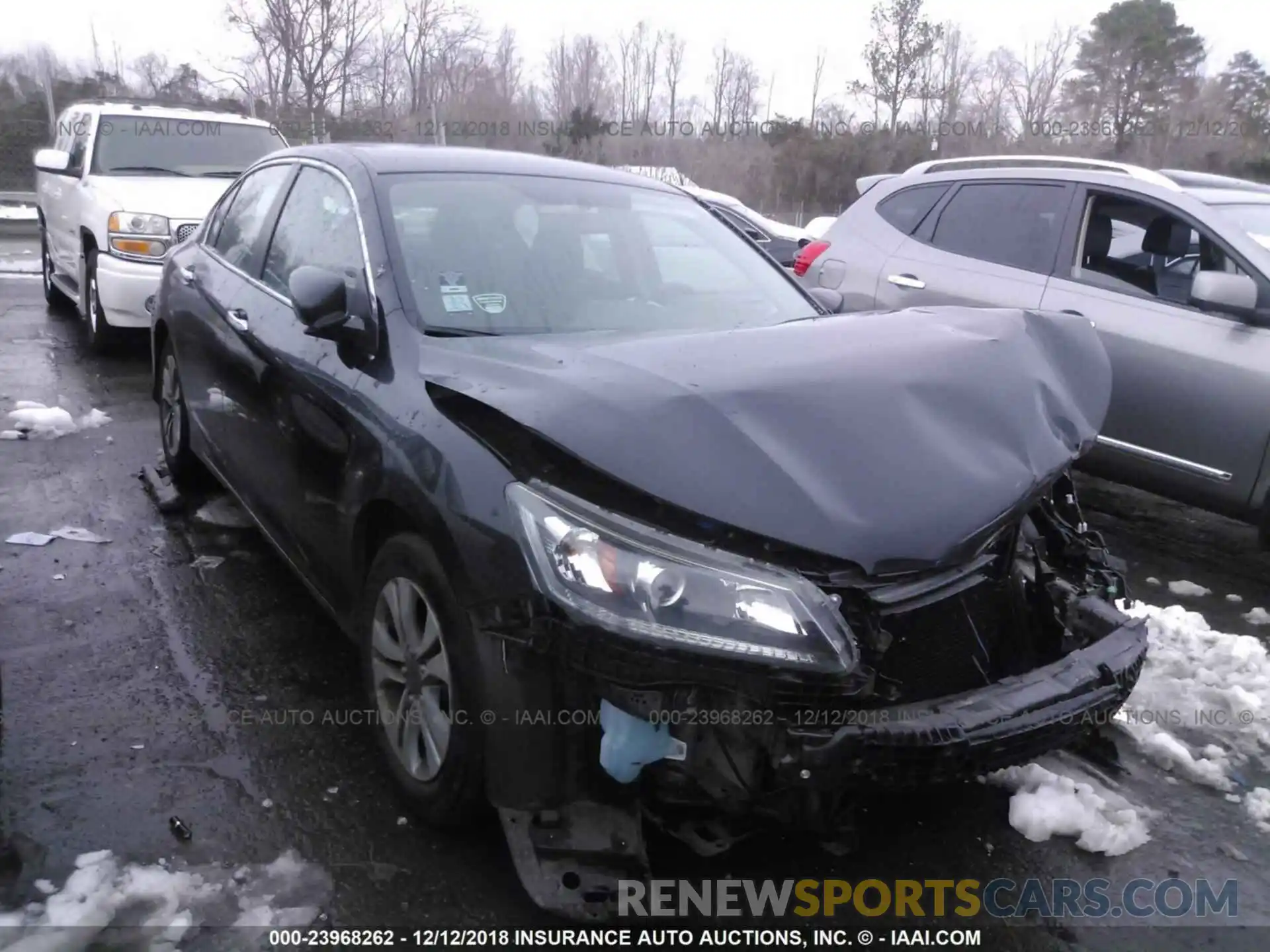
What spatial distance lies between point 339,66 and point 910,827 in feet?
86.9

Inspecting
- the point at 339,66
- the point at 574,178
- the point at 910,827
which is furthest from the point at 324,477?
the point at 339,66

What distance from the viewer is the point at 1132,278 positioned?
17.7 ft

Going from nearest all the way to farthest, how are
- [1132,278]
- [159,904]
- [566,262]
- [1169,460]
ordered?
[159,904]
[566,262]
[1169,460]
[1132,278]

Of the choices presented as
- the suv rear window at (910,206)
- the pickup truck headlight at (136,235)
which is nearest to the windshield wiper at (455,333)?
the suv rear window at (910,206)

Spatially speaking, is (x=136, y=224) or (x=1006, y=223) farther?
(x=136, y=224)

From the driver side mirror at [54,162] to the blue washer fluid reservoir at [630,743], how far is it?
8.27 metres

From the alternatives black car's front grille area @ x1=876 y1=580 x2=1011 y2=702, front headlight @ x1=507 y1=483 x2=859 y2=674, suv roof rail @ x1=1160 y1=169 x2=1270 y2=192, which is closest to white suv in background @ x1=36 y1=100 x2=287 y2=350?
front headlight @ x1=507 y1=483 x2=859 y2=674

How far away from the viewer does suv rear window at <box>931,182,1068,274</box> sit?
571cm

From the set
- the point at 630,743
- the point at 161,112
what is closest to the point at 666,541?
the point at 630,743

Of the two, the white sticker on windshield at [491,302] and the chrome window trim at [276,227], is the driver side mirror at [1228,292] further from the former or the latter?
the chrome window trim at [276,227]

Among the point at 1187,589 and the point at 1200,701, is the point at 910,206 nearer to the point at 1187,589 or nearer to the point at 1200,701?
the point at 1187,589

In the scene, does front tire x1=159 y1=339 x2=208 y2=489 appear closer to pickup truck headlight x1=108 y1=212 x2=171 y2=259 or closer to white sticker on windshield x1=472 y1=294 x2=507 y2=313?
white sticker on windshield x1=472 y1=294 x2=507 y2=313

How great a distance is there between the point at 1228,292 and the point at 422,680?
159 inches

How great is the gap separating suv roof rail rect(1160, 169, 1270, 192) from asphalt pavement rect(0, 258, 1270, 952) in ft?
7.80
